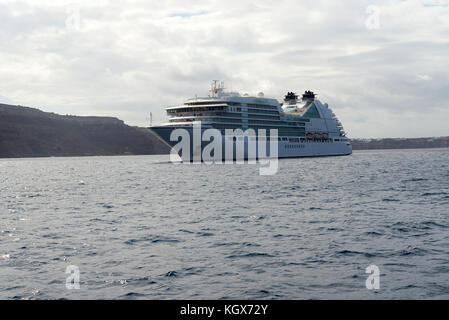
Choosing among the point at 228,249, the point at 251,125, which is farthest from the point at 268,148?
the point at 228,249

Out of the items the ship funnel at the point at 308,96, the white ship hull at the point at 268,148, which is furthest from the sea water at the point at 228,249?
the ship funnel at the point at 308,96

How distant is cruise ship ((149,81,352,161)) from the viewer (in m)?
96.2

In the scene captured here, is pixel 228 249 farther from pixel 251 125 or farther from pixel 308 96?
pixel 308 96

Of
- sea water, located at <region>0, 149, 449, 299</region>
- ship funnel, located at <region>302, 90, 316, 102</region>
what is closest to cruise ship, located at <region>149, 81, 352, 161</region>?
ship funnel, located at <region>302, 90, 316, 102</region>

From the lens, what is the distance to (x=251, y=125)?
357ft

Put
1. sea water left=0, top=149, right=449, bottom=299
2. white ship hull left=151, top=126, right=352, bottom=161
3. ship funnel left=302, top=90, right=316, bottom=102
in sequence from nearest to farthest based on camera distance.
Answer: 1. sea water left=0, top=149, right=449, bottom=299
2. white ship hull left=151, top=126, right=352, bottom=161
3. ship funnel left=302, top=90, right=316, bottom=102

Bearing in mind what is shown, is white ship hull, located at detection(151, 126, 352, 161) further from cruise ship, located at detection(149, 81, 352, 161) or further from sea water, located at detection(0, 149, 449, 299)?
sea water, located at detection(0, 149, 449, 299)

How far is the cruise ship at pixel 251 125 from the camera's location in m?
96.2

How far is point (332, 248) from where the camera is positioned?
17703 mm

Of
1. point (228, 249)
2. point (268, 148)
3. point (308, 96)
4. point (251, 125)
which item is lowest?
point (228, 249)

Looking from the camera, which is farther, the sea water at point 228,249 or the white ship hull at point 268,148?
the white ship hull at point 268,148

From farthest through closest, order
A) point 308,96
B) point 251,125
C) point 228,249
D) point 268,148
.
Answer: point 308,96 → point 268,148 → point 251,125 → point 228,249

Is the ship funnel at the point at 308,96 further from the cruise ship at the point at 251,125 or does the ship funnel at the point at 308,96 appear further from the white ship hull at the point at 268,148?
the white ship hull at the point at 268,148
